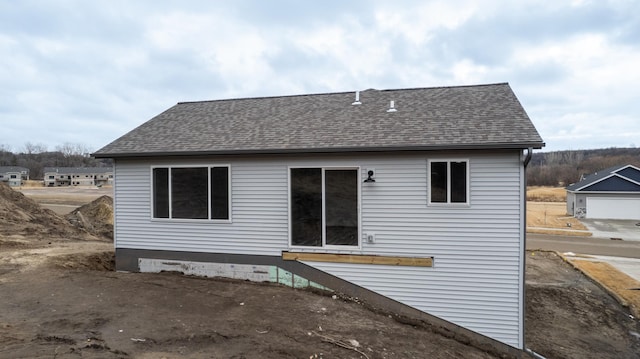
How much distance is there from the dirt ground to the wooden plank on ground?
2.21ft

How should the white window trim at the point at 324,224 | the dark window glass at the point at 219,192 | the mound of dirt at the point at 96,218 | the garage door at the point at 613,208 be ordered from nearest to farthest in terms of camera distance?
1. the white window trim at the point at 324,224
2. the dark window glass at the point at 219,192
3. the mound of dirt at the point at 96,218
4. the garage door at the point at 613,208

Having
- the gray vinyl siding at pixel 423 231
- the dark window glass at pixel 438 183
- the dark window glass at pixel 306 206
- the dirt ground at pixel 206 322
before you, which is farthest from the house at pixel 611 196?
the dark window glass at pixel 306 206

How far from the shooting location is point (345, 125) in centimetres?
820

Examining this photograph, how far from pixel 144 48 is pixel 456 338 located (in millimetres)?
17246

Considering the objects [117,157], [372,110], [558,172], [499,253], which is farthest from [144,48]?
[558,172]

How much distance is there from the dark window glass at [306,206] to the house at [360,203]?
0.07 feet

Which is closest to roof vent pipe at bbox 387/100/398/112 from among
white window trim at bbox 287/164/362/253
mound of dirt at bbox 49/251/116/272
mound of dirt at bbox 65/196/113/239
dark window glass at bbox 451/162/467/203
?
white window trim at bbox 287/164/362/253

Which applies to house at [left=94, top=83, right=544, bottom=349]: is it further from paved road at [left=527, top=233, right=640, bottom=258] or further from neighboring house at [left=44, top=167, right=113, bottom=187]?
neighboring house at [left=44, top=167, right=113, bottom=187]

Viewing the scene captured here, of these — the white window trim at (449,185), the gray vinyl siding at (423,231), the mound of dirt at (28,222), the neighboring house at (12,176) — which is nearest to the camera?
the gray vinyl siding at (423,231)

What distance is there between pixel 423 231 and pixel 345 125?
2.83 metres

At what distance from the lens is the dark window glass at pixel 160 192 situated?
27.1 feet

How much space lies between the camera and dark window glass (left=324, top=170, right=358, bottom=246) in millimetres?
7367

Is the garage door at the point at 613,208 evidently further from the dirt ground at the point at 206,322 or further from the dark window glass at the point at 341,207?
the dark window glass at the point at 341,207

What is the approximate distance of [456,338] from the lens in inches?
260
